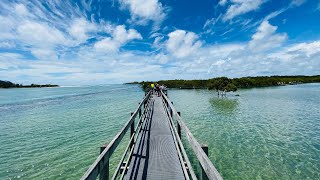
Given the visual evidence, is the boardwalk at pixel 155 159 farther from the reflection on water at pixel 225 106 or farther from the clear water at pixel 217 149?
the reflection on water at pixel 225 106

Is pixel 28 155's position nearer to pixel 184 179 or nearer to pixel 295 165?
pixel 184 179

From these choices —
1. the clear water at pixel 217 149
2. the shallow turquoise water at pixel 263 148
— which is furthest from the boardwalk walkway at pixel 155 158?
the shallow turquoise water at pixel 263 148

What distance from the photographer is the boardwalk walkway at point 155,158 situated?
207 inches

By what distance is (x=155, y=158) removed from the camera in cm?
631

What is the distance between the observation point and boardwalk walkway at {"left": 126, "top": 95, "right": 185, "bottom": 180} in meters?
5.25

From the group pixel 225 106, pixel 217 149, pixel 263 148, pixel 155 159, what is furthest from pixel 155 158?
pixel 225 106

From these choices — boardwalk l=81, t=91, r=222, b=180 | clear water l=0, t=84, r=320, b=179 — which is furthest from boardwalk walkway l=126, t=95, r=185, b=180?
clear water l=0, t=84, r=320, b=179

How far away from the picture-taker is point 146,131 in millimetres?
9641

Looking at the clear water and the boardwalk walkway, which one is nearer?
the boardwalk walkway

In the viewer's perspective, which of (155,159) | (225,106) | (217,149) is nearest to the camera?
(155,159)

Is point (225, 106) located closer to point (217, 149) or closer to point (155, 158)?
point (217, 149)

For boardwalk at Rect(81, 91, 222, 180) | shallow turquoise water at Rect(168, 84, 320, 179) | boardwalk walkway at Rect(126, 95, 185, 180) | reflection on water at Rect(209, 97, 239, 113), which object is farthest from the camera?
reflection on water at Rect(209, 97, 239, 113)

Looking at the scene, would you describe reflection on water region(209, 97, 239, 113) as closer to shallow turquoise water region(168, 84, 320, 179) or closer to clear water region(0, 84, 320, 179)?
shallow turquoise water region(168, 84, 320, 179)

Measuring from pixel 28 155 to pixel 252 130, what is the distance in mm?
17141
